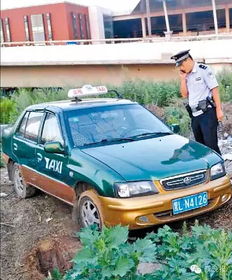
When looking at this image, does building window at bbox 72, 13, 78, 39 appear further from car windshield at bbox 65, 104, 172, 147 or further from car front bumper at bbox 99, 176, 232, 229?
car front bumper at bbox 99, 176, 232, 229

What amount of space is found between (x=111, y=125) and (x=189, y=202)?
1.52 m

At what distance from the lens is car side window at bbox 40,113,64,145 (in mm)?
5441

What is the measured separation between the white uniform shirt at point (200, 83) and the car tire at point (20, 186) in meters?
2.77

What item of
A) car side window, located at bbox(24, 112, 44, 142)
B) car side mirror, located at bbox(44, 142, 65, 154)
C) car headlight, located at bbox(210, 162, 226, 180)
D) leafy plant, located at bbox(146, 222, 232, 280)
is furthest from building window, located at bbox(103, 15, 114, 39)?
leafy plant, located at bbox(146, 222, 232, 280)

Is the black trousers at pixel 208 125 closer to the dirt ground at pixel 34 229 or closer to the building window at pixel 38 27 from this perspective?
the dirt ground at pixel 34 229

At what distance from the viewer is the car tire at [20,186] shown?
6.76 metres

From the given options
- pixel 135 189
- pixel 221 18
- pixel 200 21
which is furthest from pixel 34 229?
pixel 200 21

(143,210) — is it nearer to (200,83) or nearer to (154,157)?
(154,157)

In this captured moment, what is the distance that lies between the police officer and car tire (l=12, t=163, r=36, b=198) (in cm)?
270

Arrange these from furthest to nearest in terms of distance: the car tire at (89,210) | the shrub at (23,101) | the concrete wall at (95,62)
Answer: the concrete wall at (95,62) < the shrub at (23,101) < the car tire at (89,210)

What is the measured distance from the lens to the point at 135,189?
14.1 feet

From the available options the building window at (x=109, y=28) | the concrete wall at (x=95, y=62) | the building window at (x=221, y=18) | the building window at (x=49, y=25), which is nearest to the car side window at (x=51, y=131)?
the building window at (x=221, y=18)

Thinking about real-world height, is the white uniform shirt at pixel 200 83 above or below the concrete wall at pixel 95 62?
below

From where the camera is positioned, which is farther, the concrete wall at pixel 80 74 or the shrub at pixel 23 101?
the concrete wall at pixel 80 74
